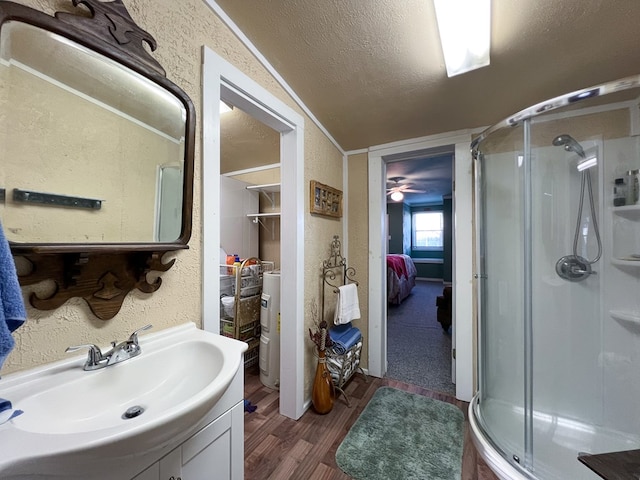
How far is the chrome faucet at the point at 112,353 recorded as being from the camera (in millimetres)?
712

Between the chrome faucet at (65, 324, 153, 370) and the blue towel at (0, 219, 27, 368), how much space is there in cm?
21

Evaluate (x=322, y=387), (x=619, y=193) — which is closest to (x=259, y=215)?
(x=322, y=387)

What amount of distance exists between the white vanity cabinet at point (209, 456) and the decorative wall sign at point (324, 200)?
1305 mm

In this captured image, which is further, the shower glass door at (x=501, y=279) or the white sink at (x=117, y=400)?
the shower glass door at (x=501, y=279)

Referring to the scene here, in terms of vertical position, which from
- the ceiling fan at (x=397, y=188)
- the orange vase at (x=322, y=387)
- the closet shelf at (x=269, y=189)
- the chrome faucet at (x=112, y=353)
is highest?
the ceiling fan at (x=397, y=188)

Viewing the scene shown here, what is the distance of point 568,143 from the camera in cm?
152

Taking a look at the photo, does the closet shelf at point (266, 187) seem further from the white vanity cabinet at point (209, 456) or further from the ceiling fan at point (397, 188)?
the ceiling fan at point (397, 188)

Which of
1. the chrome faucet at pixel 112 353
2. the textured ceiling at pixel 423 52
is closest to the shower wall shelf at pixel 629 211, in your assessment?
the textured ceiling at pixel 423 52

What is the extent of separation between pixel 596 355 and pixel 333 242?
183cm

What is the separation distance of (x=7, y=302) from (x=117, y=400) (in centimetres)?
43

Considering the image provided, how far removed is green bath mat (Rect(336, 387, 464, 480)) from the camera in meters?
1.31

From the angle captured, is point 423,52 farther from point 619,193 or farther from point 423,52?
point 619,193

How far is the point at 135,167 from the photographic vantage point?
87 cm

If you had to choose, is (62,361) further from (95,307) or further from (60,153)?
(60,153)
